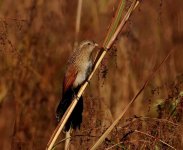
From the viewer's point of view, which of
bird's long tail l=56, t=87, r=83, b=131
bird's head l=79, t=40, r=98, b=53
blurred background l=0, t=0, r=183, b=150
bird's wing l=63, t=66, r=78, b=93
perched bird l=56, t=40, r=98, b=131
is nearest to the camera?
bird's long tail l=56, t=87, r=83, b=131

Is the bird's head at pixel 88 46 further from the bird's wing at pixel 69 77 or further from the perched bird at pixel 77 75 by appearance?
the bird's wing at pixel 69 77

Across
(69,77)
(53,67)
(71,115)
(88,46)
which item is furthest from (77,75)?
(53,67)

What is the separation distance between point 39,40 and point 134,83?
94 cm

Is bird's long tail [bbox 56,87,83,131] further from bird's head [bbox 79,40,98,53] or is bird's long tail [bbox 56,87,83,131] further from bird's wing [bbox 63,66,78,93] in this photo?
bird's head [bbox 79,40,98,53]

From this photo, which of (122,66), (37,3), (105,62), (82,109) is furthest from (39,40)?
(105,62)

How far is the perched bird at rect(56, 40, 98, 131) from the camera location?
341cm

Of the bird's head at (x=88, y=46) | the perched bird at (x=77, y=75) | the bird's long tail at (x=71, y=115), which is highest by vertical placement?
the bird's head at (x=88, y=46)

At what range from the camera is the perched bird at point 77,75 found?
134 inches

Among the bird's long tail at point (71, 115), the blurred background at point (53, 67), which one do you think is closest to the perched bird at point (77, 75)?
the bird's long tail at point (71, 115)

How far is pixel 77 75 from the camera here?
3.76 meters

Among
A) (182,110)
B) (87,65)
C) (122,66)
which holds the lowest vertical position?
(182,110)

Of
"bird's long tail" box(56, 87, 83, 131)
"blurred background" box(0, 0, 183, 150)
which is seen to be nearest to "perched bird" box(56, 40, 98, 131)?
"bird's long tail" box(56, 87, 83, 131)

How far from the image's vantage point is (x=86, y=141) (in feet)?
8.80

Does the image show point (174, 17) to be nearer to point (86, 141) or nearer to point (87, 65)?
point (87, 65)
